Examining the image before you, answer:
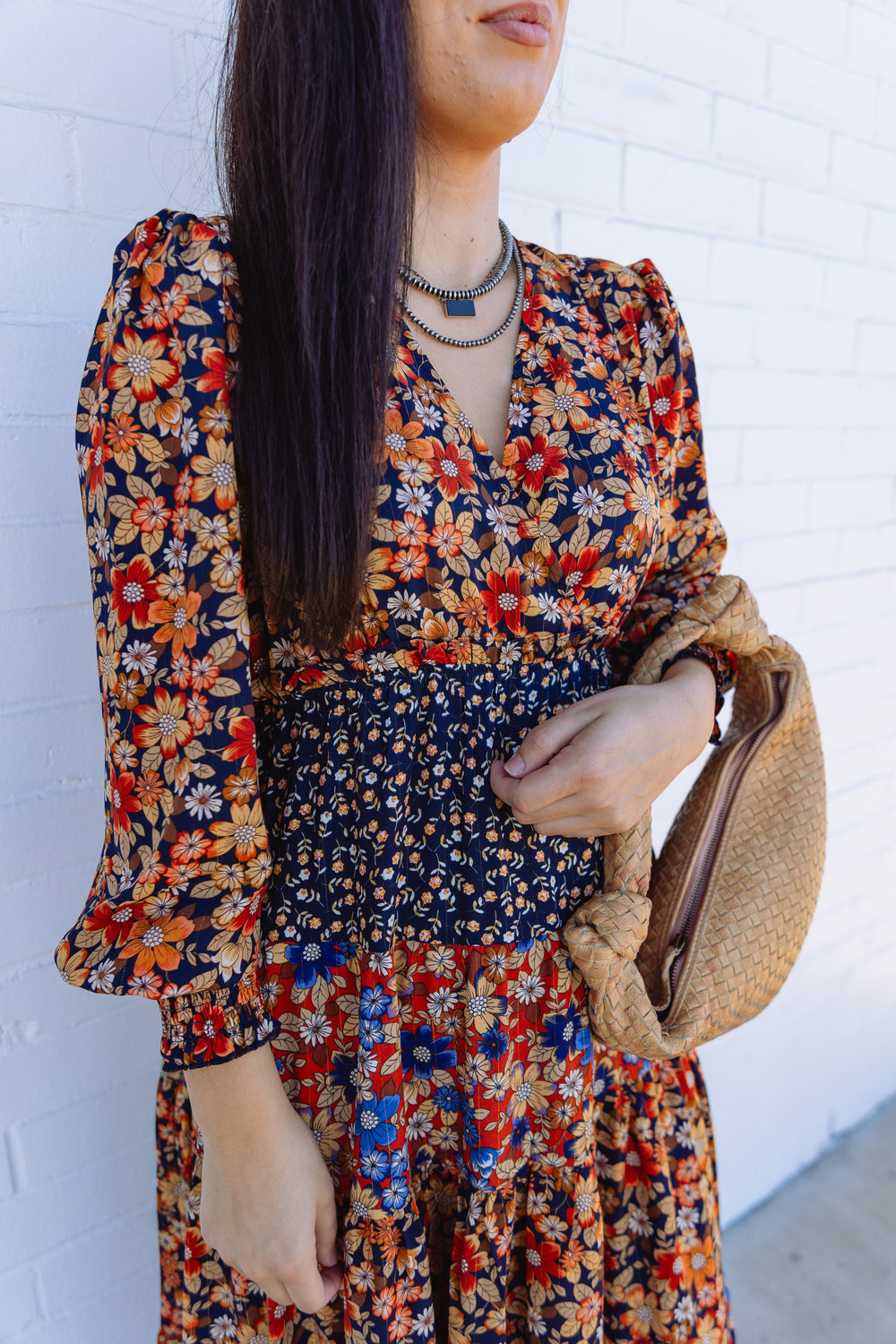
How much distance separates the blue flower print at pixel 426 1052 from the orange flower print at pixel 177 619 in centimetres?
34

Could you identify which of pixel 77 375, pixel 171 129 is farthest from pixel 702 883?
pixel 171 129

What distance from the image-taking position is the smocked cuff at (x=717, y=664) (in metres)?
0.80

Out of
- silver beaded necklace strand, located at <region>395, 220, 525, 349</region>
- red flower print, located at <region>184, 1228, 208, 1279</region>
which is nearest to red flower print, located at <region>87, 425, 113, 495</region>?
silver beaded necklace strand, located at <region>395, 220, 525, 349</region>

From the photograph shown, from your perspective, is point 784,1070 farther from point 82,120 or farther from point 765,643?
point 82,120

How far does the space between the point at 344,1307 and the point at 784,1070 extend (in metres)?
1.40

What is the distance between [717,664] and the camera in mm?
820

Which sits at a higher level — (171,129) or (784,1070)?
(171,129)

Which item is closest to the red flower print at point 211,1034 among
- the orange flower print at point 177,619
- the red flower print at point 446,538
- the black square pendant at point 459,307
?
the orange flower print at point 177,619

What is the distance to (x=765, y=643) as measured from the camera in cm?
82

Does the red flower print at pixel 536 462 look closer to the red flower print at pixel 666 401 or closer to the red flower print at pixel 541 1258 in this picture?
the red flower print at pixel 666 401

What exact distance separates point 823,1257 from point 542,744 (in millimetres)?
1559

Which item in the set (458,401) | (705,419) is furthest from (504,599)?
(705,419)

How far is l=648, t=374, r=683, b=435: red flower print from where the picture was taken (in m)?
0.83

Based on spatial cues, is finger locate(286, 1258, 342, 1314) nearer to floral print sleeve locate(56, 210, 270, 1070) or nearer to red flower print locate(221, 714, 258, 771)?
floral print sleeve locate(56, 210, 270, 1070)
